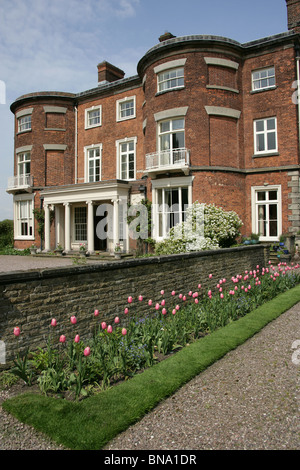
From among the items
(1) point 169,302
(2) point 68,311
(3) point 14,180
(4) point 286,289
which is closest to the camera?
(2) point 68,311

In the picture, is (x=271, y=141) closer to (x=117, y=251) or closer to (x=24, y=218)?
(x=117, y=251)

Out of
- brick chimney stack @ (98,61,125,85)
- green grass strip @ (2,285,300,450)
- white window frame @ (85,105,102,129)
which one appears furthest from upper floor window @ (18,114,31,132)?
green grass strip @ (2,285,300,450)

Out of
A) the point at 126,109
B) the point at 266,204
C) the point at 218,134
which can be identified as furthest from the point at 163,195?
the point at 126,109

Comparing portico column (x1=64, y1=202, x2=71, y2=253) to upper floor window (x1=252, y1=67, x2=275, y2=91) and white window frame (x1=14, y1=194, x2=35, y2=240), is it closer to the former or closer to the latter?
white window frame (x1=14, y1=194, x2=35, y2=240)

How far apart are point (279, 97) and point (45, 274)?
16.6m

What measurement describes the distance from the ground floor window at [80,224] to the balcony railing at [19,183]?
156 inches

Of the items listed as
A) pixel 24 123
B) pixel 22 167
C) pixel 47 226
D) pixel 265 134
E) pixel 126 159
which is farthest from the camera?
pixel 22 167

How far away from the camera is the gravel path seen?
9.95 feet

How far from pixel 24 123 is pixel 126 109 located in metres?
8.38

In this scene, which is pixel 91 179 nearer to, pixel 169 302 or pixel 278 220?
pixel 278 220

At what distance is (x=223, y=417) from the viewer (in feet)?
11.3

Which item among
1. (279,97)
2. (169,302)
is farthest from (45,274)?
(279,97)

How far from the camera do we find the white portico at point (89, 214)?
774 inches
